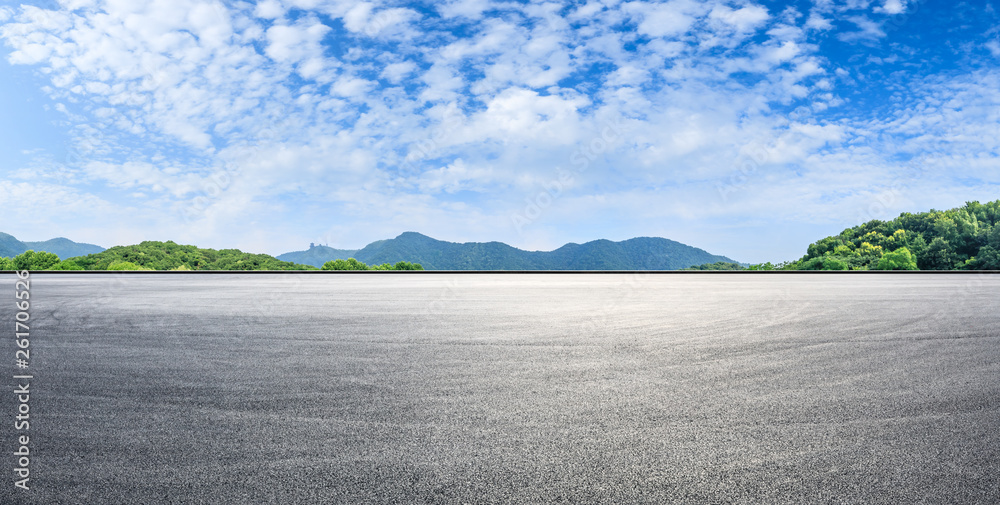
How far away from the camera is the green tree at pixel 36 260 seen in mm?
38041

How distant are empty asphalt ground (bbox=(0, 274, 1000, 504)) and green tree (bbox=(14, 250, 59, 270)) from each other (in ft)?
133

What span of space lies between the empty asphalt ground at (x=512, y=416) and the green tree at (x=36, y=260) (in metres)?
40.4

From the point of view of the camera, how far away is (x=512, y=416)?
11.8 ft

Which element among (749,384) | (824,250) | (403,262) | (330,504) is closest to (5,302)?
(330,504)

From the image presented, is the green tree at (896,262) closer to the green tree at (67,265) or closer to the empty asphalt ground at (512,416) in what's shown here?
the empty asphalt ground at (512,416)

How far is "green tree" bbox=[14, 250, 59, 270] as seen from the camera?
125 ft

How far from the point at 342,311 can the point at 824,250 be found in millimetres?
74224

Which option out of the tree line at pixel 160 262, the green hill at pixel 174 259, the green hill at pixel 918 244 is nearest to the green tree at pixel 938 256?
the green hill at pixel 918 244

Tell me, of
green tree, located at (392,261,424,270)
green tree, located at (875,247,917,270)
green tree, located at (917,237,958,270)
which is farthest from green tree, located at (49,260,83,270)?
green tree, located at (917,237,958,270)

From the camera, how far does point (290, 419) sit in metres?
3.56

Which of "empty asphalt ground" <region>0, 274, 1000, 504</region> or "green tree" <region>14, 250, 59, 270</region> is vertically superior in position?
"green tree" <region>14, 250, 59, 270</region>

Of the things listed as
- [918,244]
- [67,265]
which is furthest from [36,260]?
[918,244]

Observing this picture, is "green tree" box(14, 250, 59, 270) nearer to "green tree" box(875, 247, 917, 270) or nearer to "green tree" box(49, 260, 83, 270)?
"green tree" box(49, 260, 83, 270)

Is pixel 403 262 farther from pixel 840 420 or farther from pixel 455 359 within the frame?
pixel 840 420
